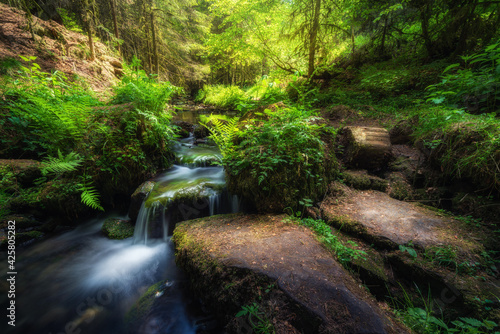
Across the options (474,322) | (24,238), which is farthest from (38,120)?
(474,322)

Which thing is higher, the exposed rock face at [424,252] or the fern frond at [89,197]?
the fern frond at [89,197]

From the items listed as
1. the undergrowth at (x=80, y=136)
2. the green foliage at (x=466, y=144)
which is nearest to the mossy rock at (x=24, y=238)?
the undergrowth at (x=80, y=136)

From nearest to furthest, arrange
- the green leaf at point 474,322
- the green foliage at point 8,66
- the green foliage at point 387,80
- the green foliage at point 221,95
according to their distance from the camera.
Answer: the green leaf at point 474,322 < the green foliage at point 8,66 < the green foliage at point 387,80 < the green foliage at point 221,95

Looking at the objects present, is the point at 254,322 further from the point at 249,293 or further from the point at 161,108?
the point at 161,108

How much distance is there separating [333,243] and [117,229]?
434cm

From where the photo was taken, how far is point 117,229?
4102mm

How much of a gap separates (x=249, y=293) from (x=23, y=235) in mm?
4664

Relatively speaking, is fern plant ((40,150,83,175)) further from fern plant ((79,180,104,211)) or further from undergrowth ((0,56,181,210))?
fern plant ((79,180,104,211))

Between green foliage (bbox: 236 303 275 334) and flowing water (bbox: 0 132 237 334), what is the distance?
117 centimetres

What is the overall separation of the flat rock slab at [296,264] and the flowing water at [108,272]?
1012 millimetres

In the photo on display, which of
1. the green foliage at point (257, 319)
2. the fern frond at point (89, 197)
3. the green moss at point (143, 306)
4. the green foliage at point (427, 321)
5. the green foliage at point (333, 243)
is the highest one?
the fern frond at point (89, 197)

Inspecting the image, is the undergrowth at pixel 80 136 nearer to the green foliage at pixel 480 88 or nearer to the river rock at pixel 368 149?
the river rock at pixel 368 149

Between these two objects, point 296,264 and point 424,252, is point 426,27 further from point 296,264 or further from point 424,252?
point 296,264

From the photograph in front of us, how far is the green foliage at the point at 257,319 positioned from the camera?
5.24ft
